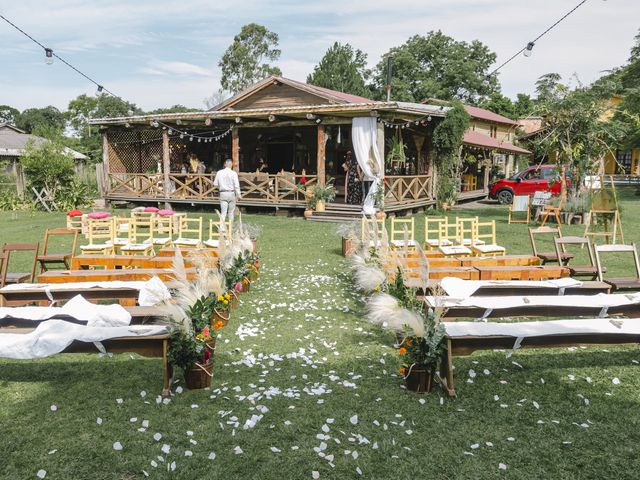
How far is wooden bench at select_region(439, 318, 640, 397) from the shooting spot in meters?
4.00

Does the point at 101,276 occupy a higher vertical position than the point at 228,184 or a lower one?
lower

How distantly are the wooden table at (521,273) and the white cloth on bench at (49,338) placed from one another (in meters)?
4.40

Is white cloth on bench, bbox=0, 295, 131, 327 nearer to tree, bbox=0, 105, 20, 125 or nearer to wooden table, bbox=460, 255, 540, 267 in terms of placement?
wooden table, bbox=460, 255, 540, 267

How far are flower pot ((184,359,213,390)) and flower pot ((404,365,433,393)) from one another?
1667 millimetres

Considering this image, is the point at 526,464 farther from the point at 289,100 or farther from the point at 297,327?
the point at 289,100

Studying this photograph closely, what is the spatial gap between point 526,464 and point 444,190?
51.6 feet

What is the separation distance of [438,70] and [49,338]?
1973 inches

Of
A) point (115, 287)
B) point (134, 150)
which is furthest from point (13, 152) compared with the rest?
point (115, 287)

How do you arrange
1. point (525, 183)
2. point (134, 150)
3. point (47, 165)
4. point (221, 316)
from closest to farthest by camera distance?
1. point (221, 316)
2. point (47, 165)
3. point (525, 183)
4. point (134, 150)

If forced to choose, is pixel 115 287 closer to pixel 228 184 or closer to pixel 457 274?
pixel 457 274

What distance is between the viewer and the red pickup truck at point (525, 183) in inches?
778

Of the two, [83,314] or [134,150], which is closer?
[83,314]

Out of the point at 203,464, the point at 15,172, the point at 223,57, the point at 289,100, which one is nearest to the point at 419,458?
the point at 203,464

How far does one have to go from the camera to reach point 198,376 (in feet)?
13.6
